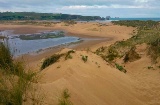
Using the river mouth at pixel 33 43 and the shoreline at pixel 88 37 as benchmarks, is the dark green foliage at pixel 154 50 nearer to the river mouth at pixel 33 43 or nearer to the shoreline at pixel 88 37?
the shoreline at pixel 88 37

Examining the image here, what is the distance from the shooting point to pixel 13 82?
5844 millimetres

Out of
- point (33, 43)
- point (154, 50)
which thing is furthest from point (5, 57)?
point (33, 43)

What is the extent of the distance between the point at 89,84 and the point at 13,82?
2.76 m

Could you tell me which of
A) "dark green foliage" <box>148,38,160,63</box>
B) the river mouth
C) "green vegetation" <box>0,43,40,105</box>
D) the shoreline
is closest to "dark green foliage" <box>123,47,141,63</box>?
"dark green foliage" <box>148,38,160,63</box>

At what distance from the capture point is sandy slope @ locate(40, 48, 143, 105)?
707 centimetres

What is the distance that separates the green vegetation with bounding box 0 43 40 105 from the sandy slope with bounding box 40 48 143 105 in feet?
1.95

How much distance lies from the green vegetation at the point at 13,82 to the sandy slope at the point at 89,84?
0.59m

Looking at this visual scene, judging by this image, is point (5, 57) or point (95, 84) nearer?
point (5, 57)

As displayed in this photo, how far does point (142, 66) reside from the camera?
1190 cm

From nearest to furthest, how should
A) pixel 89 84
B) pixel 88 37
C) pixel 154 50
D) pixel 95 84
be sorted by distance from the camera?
pixel 89 84 → pixel 95 84 → pixel 154 50 → pixel 88 37

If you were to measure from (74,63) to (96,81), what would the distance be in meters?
1.15

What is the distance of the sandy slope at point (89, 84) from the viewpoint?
23.2 feet

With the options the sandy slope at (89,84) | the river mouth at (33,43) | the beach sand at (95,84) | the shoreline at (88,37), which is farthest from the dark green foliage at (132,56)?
the river mouth at (33,43)

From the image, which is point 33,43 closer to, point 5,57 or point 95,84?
point 95,84
